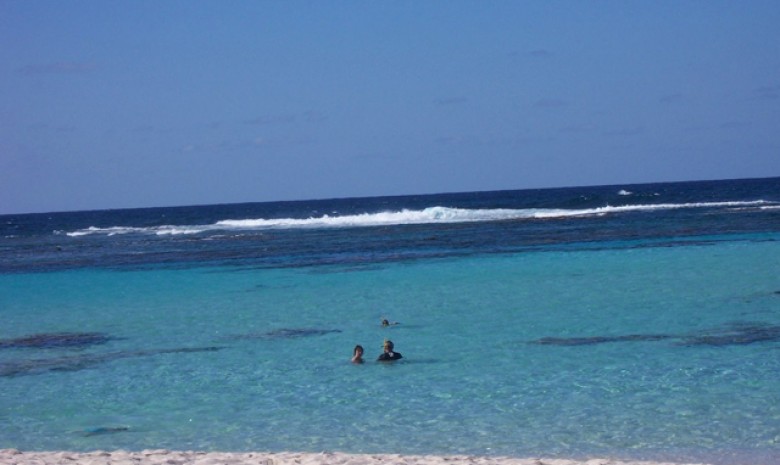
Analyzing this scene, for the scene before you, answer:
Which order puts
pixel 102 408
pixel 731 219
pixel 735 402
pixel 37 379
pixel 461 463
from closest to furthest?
pixel 461 463, pixel 735 402, pixel 102 408, pixel 37 379, pixel 731 219

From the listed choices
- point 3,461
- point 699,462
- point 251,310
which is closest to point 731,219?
point 251,310

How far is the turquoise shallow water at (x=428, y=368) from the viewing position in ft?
31.0

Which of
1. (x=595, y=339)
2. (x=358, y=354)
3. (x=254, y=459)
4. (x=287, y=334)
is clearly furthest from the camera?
(x=287, y=334)

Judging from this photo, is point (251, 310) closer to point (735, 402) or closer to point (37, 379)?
point (37, 379)

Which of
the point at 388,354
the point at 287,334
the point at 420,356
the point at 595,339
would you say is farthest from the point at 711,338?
the point at 287,334

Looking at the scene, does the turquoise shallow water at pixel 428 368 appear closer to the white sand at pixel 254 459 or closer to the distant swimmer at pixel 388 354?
the distant swimmer at pixel 388 354

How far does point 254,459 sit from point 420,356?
535 cm

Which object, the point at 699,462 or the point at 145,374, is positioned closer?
the point at 699,462

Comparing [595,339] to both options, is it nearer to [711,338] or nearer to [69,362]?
[711,338]

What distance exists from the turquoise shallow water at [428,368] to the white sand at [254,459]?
0.59 metres

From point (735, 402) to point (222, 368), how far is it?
6.94 metres

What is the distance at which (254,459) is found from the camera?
830 cm

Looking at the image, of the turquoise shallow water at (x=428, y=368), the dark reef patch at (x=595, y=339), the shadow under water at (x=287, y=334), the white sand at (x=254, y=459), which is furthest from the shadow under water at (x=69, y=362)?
the dark reef patch at (x=595, y=339)

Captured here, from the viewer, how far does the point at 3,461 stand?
8.38 metres
